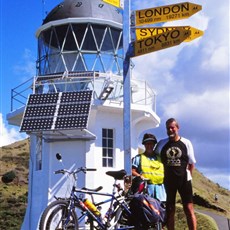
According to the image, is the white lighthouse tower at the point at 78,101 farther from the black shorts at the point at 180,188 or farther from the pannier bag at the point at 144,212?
the black shorts at the point at 180,188

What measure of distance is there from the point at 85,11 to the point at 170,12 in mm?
8890

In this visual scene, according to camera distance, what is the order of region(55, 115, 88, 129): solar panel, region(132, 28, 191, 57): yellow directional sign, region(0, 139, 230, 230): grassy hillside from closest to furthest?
1. region(132, 28, 191, 57): yellow directional sign
2. region(55, 115, 88, 129): solar panel
3. region(0, 139, 230, 230): grassy hillside

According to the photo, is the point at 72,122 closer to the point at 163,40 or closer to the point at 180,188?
the point at 163,40

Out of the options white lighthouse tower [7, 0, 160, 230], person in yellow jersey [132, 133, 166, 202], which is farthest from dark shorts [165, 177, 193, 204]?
white lighthouse tower [7, 0, 160, 230]

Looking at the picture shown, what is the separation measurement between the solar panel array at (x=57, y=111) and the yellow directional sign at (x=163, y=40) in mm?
6055

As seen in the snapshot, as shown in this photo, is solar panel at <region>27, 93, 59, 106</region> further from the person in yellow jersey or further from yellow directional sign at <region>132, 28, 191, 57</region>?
the person in yellow jersey

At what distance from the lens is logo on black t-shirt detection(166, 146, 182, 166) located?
21.5 feet

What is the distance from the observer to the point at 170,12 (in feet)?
26.8

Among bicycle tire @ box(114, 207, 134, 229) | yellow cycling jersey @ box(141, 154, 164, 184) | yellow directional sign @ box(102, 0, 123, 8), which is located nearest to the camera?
bicycle tire @ box(114, 207, 134, 229)

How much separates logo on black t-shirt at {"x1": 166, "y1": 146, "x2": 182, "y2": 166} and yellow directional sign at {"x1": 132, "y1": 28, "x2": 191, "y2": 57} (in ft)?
6.62

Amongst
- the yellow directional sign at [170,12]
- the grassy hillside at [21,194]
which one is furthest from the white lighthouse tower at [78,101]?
the yellow directional sign at [170,12]

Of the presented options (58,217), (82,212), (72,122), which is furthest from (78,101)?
(58,217)

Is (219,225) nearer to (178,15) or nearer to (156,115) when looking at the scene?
(156,115)

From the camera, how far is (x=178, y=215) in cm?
1889
